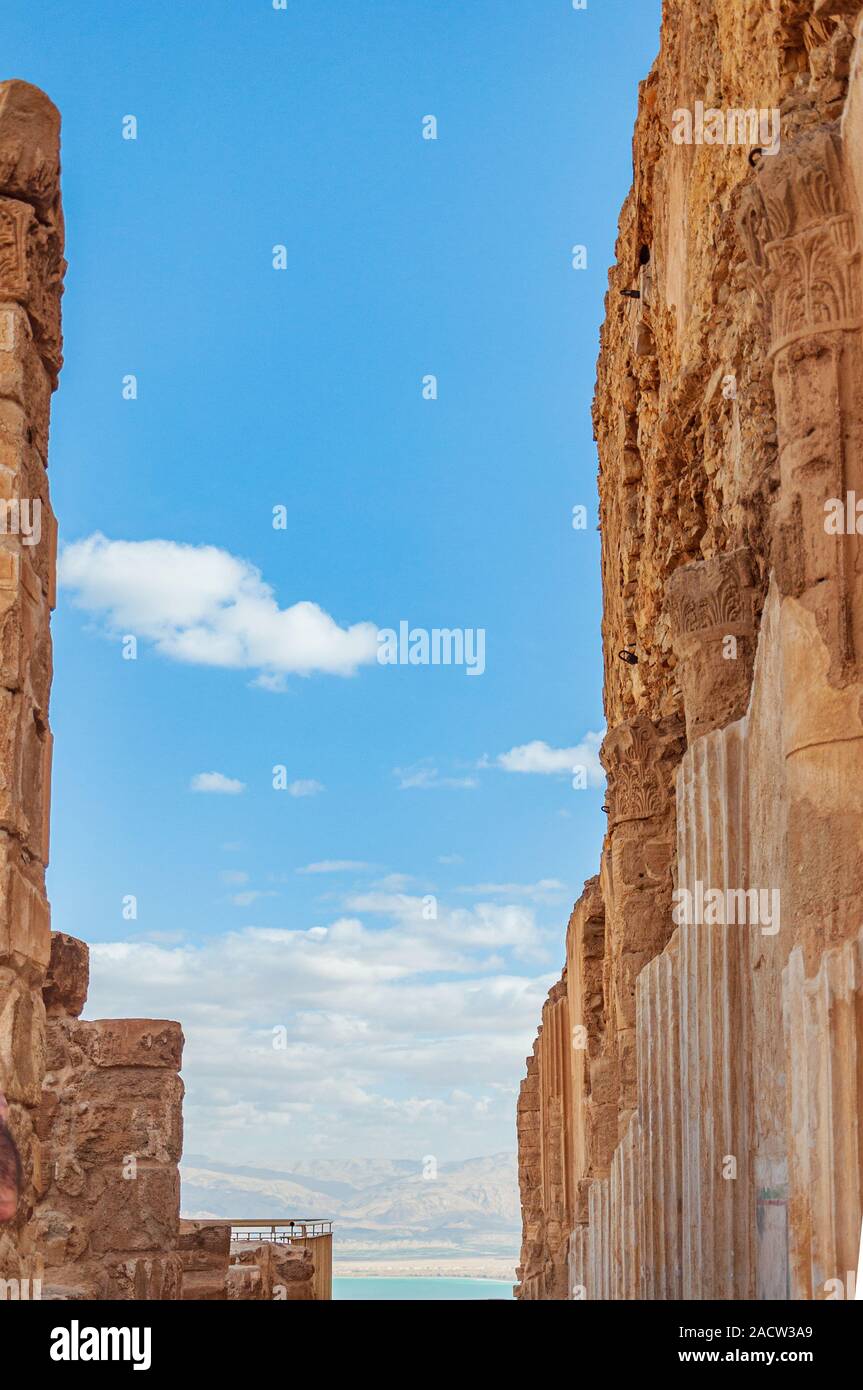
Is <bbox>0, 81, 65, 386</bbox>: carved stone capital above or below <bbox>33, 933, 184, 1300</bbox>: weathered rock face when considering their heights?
above

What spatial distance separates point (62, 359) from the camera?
7.29 m

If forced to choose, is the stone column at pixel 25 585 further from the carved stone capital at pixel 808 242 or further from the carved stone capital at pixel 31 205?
the carved stone capital at pixel 808 242

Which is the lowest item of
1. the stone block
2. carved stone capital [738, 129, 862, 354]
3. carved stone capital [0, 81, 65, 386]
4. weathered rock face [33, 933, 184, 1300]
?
weathered rock face [33, 933, 184, 1300]

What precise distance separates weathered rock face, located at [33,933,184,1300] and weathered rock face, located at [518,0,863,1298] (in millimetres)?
2928

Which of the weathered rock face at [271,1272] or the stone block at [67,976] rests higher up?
the stone block at [67,976]

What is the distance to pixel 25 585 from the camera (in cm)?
665

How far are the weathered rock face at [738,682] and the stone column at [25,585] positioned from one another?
9.07ft

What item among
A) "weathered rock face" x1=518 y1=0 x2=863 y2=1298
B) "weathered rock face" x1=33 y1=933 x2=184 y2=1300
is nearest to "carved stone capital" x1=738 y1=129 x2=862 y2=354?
"weathered rock face" x1=518 y1=0 x2=863 y2=1298

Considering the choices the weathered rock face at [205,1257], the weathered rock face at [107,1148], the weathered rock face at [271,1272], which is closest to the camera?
the weathered rock face at [107,1148]

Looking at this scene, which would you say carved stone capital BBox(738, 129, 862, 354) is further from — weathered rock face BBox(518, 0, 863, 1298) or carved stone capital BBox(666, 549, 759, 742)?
carved stone capital BBox(666, 549, 759, 742)

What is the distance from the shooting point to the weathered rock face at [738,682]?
5148 mm

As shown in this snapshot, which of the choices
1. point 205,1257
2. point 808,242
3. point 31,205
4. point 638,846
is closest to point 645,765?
point 638,846

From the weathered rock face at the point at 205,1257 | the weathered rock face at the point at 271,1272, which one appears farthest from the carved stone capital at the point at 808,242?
the weathered rock face at the point at 271,1272

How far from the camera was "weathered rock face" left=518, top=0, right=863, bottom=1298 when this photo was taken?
16.9ft
